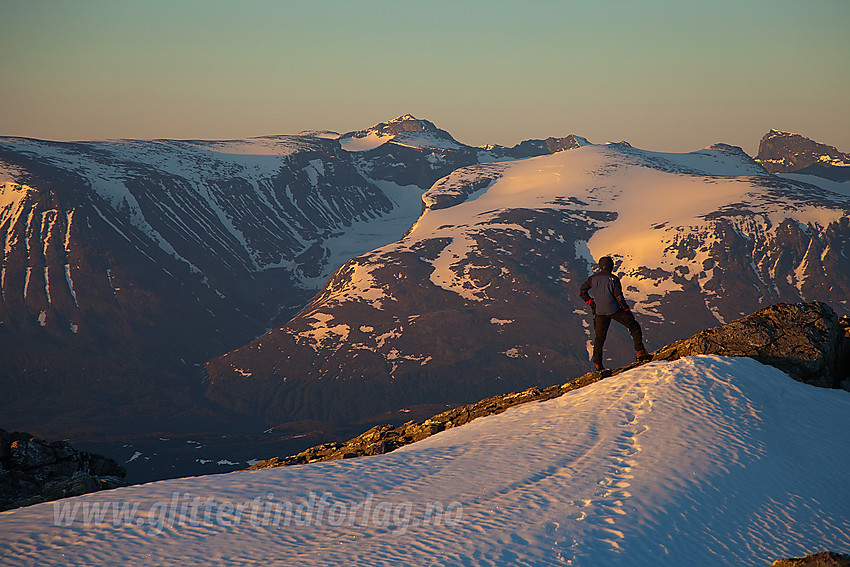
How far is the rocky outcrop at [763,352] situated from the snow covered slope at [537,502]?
3.44 m

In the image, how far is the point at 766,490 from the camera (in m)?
18.1

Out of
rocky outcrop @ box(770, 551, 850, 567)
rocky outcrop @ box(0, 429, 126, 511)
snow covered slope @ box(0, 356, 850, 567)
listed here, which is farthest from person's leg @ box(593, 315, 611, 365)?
rocky outcrop @ box(0, 429, 126, 511)

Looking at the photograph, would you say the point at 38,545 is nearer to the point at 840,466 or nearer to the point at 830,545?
the point at 830,545

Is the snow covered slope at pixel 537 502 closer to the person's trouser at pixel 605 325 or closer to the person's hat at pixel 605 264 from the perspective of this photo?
the person's trouser at pixel 605 325

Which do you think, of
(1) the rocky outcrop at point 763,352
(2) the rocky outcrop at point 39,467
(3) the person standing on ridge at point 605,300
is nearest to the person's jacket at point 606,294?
(3) the person standing on ridge at point 605,300

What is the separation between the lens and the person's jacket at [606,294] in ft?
86.3

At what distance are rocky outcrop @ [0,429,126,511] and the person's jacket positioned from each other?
656 inches

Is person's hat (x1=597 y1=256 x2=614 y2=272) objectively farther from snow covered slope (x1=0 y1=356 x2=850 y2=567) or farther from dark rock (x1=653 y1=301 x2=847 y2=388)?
snow covered slope (x1=0 y1=356 x2=850 y2=567)

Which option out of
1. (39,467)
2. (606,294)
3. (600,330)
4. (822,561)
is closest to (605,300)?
(606,294)

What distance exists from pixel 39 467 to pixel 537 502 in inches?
825

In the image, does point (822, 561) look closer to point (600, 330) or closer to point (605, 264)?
point (605, 264)

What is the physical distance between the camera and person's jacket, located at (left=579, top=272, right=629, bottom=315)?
86.3 ft

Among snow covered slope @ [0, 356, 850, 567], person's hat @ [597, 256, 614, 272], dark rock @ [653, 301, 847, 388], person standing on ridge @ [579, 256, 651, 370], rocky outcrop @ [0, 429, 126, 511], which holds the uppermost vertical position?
person's hat @ [597, 256, 614, 272]

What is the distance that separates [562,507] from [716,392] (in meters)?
8.58
